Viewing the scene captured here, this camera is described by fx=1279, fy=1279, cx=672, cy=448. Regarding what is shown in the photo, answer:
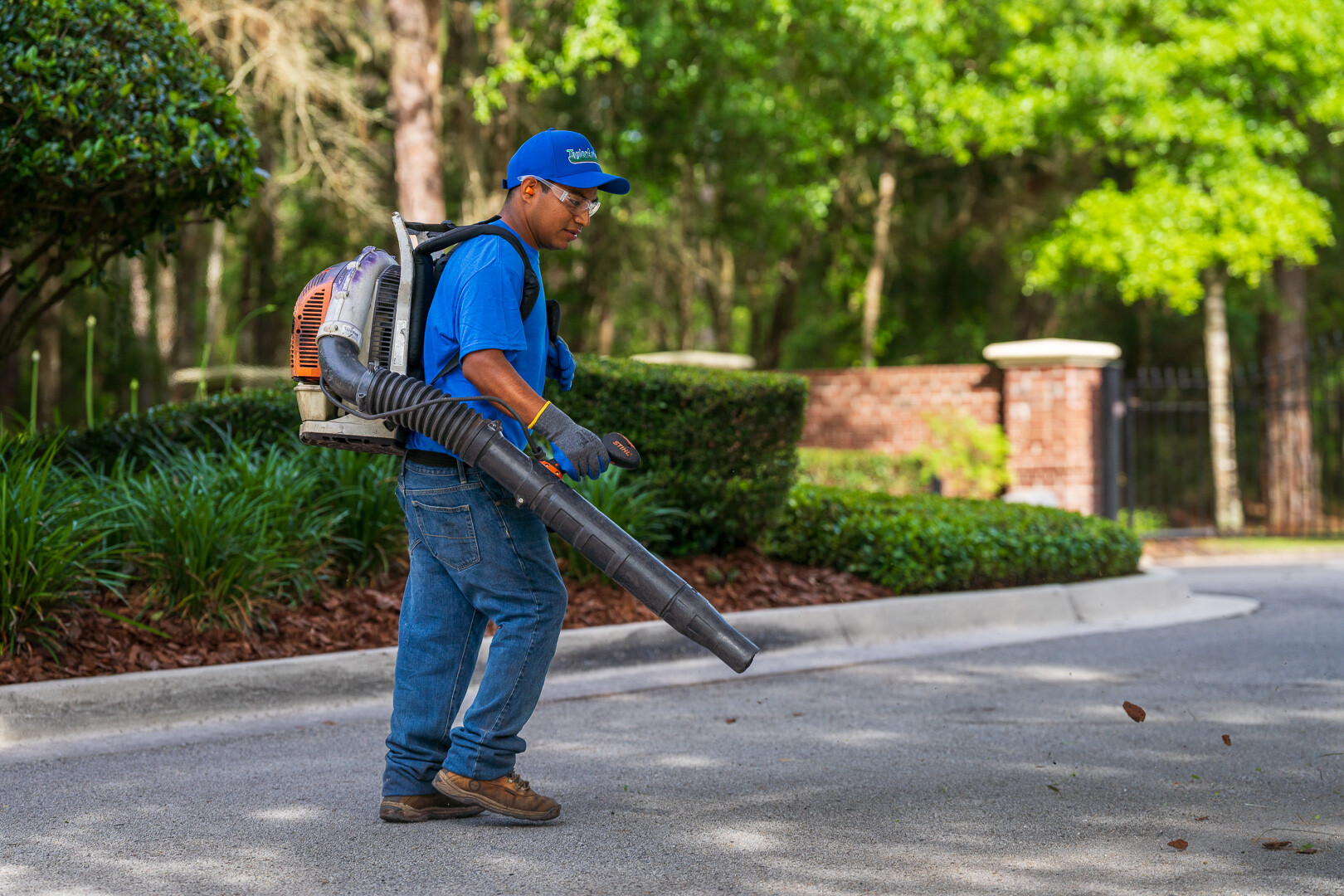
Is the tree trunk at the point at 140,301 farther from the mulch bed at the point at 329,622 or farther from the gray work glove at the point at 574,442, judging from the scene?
the gray work glove at the point at 574,442

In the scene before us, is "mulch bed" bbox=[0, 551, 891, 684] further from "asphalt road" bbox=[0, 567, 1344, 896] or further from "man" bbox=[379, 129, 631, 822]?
"man" bbox=[379, 129, 631, 822]

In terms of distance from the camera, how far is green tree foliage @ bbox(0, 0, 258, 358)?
6.16 meters

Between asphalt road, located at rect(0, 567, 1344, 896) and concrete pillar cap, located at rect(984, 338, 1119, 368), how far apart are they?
752cm

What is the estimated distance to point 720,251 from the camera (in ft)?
81.4

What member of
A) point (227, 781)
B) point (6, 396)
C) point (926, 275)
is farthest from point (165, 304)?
point (227, 781)

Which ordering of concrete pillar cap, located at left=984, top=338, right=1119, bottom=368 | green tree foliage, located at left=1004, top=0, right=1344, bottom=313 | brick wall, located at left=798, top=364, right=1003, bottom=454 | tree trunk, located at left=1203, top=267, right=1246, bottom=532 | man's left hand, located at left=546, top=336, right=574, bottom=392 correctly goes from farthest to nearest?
tree trunk, located at left=1203, top=267, right=1246, bottom=532 < green tree foliage, located at left=1004, top=0, right=1344, bottom=313 < brick wall, located at left=798, top=364, right=1003, bottom=454 < concrete pillar cap, located at left=984, top=338, right=1119, bottom=368 < man's left hand, located at left=546, top=336, right=574, bottom=392

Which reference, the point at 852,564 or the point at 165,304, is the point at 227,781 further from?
the point at 165,304

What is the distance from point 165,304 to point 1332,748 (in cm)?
2766

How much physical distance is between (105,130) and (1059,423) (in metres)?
10.1

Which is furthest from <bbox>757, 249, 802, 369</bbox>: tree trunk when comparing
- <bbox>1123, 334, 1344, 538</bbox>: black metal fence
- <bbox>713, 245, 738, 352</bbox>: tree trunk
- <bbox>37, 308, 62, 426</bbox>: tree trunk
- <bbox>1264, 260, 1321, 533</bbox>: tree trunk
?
<bbox>37, 308, 62, 426</bbox>: tree trunk

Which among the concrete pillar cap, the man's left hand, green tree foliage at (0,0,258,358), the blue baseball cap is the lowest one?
the man's left hand

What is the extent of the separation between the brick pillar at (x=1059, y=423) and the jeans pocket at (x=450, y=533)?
10.5 meters

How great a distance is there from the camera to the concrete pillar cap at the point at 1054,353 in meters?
13.4

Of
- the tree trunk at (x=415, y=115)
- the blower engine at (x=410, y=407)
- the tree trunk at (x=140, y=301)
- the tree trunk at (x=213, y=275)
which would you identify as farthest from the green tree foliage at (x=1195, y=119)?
the blower engine at (x=410, y=407)
